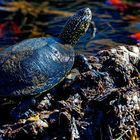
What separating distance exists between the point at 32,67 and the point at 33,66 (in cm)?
2

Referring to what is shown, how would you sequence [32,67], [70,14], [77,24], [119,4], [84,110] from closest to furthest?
[84,110] < [32,67] < [77,24] < [70,14] < [119,4]

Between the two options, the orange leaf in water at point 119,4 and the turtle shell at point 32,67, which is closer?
the turtle shell at point 32,67

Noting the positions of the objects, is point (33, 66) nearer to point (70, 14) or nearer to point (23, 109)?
point (23, 109)

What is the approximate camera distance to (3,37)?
8320 millimetres

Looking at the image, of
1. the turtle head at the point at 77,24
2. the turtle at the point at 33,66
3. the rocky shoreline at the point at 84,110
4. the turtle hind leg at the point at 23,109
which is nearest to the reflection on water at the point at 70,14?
the turtle head at the point at 77,24

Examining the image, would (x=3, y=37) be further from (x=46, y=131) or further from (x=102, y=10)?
(x=46, y=131)

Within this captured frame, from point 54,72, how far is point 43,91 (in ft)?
0.97

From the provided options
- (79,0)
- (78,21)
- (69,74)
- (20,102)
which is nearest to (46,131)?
(20,102)

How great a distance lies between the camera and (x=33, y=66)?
16.6 feet

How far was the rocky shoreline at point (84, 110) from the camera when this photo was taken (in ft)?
15.0

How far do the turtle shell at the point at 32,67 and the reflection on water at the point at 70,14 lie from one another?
2.11 m

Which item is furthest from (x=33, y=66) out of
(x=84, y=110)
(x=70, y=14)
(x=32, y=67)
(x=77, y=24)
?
(x=70, y=14)

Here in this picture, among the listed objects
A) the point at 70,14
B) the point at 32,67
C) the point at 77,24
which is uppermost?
the point at 77,24

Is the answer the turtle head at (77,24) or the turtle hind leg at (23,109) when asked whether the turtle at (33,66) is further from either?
the turtle head at (77,24)
